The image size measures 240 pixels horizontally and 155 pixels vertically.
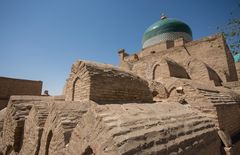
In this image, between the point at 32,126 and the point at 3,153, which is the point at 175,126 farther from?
the point at 3,153

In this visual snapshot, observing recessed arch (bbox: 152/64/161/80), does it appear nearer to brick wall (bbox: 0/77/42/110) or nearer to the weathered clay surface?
the weathered clay surface

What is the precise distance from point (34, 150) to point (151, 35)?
731 inches

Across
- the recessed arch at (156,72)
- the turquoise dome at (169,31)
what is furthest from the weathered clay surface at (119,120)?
the turquoise dome at (169,31)

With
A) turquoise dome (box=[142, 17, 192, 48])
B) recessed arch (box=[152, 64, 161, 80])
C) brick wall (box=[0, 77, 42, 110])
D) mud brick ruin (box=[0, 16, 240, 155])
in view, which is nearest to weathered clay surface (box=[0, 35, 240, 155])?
mud brick ruin (box=[0, 16, 240, 155])

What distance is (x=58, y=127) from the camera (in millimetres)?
3484

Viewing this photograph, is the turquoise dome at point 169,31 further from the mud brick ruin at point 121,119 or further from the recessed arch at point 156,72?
the mud brick ruin at point 121,119

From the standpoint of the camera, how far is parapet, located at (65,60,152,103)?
435cm

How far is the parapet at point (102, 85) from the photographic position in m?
4.35

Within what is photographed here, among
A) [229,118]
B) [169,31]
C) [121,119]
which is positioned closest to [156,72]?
[229,118]

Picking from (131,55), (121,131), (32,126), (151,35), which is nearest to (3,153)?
(32,126)

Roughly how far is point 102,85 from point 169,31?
16639mm

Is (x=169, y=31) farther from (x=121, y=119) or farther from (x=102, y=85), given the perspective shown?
(x=121, y=119)

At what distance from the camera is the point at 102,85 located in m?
4.49

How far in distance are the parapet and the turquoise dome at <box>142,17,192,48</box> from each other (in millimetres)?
14853
